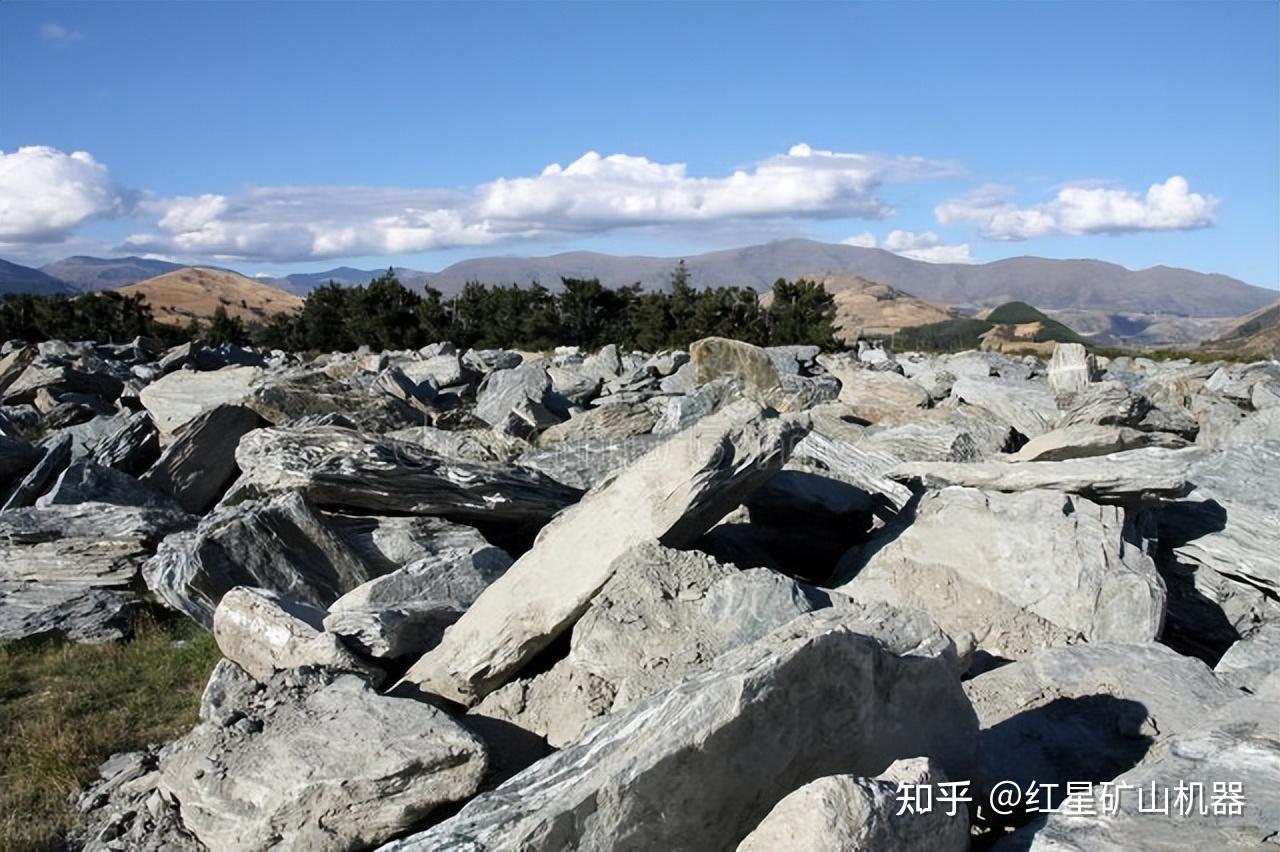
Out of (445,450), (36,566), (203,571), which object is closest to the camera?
(203,571)

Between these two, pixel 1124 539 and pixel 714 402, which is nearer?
pixel 1124 539

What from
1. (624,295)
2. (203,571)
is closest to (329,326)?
(624,295)

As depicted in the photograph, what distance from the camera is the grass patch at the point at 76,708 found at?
200 inches

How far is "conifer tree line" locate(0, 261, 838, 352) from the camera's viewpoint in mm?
44188

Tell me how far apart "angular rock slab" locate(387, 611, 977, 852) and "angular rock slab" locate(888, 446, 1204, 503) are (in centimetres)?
320

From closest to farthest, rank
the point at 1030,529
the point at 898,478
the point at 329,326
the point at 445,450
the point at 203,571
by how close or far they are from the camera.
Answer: the point at 1030,529 → the point at 203,571 → the point at 898,478 → the point at 445,450 → the point at 329,326

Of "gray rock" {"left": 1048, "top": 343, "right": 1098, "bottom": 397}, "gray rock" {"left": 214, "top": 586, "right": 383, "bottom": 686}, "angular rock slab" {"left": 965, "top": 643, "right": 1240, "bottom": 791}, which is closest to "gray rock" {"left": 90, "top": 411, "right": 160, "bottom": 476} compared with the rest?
"gray rock" {"left": 214, "top": 586, "right": 383, "bottom": 686}

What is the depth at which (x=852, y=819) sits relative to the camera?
10.5 ft

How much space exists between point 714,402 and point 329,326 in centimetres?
4002

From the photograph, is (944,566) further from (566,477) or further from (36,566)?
(36,566)

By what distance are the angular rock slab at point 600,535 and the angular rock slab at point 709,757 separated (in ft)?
4.70

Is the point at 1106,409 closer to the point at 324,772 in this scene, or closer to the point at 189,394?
the point at 324,772

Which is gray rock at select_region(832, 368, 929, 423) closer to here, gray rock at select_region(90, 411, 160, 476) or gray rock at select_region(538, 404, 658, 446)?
gray rock at select_region(538, 404, 658, 446)

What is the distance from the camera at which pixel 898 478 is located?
25.2ft
